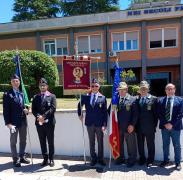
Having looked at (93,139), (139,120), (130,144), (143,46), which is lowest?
(130,144)

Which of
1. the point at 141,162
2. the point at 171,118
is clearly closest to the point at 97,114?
the point at 141,162

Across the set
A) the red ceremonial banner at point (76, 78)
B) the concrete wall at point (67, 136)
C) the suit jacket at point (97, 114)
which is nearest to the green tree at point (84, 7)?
the concrete wall at point (67, 136)

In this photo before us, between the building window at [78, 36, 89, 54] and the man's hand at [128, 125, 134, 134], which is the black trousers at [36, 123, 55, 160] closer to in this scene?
the man's hand at [128, 125, 134, 134]

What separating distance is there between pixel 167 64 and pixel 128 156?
77.0 ft

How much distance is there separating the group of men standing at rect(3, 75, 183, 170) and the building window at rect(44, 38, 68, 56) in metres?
25.2

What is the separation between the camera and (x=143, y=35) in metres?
29.6

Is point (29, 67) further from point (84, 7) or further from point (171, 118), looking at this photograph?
point (84, 7)

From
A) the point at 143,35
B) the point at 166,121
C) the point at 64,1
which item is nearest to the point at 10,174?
the point at 166,121

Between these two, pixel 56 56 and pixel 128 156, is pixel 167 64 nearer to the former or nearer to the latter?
pixel 56 56

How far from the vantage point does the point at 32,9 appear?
4828 centimetres

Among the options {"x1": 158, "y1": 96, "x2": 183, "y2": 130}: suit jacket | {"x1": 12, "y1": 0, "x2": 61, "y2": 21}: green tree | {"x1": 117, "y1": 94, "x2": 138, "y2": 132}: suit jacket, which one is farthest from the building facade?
{"x1": 158, "y1": 96, "x2": 183, "y2": 130}: suit jacket

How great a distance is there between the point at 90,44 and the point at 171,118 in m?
25.3

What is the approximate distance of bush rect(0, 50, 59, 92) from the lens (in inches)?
660

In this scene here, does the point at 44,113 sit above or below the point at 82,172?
above
